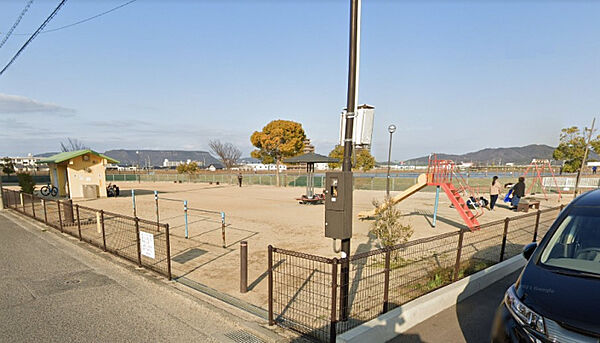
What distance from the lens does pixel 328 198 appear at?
3.54 m

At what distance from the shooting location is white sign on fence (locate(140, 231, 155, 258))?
527 cm

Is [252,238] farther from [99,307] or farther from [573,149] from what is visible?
[573,149]

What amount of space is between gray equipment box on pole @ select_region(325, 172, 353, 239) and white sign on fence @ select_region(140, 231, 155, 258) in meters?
3.69

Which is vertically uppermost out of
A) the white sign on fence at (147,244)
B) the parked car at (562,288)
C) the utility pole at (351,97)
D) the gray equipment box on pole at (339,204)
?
the utility pole at (351,97)

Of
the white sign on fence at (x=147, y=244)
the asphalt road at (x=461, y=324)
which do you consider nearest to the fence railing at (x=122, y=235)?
the white sign on fence at (x=147, y=244)

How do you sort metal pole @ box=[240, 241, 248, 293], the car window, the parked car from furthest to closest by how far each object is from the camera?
1. metal pole @ box=[240, 241, 248, 293]
2. the car window
3. the parked car

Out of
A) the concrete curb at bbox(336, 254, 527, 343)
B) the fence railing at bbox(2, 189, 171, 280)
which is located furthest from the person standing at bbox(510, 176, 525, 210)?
the fence railing at bbox(2, 189, 171, 280)

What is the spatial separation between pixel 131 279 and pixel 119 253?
68.5 inches

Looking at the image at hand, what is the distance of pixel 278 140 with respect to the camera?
108 ft

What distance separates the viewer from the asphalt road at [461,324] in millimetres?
3307

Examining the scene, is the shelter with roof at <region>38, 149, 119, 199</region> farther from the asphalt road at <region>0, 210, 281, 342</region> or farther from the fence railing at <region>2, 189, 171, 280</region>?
the asphalt road at <region>0, 210, 281, 342</region>

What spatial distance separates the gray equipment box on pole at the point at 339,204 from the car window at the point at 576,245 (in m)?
2.04

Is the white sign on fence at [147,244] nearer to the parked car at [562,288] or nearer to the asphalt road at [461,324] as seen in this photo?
the asphalt road at [461,324]

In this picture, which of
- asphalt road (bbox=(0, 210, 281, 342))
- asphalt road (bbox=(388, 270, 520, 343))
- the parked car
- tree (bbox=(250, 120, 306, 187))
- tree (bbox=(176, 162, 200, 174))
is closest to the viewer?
the parked car
